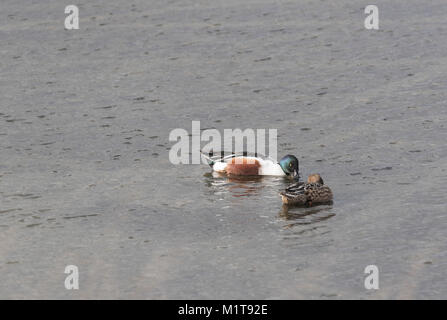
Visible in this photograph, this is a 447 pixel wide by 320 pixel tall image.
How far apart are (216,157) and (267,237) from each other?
177 inches

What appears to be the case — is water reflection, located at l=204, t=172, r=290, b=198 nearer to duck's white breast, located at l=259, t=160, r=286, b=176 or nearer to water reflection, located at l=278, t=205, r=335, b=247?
duck's white breast, located at l=259, t=160, r=286, b=176

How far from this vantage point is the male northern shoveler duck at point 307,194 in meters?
16.4

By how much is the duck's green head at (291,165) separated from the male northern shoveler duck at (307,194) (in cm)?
153

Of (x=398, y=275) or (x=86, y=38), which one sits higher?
(x=86, y=38)

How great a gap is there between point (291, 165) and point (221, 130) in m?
2.80

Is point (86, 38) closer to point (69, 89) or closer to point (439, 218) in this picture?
point (69, 89)

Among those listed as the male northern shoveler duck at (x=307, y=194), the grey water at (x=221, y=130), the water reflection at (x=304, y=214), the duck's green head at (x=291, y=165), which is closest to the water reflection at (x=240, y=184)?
the grey water at (x=221, y=130)

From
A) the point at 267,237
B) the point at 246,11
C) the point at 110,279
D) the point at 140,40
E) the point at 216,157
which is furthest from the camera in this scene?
the point at 246,11

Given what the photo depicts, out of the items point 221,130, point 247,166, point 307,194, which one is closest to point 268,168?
point 247,166

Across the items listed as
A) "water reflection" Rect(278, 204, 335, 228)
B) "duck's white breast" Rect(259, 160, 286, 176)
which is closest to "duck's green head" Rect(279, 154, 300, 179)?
"duck's white breast" Rect(259, 160, 286, 176)

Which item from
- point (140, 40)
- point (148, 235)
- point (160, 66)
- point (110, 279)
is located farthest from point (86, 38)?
point (110, 279)

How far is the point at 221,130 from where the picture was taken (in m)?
20.6

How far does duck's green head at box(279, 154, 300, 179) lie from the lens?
1814 cm
